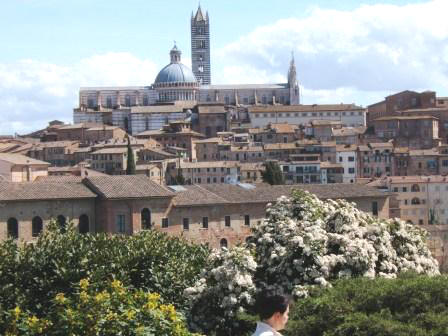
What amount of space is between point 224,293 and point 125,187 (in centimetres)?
1912

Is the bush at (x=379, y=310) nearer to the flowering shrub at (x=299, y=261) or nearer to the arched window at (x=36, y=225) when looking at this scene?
the flowering shrub at (x=299, y=261)

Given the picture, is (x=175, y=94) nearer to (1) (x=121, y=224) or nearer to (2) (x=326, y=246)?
(1) (x=121, y=224)

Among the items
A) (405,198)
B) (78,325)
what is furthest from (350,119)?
(78,325)

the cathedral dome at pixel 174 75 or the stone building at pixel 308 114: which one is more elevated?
the cathedral dome at pixel 174 75

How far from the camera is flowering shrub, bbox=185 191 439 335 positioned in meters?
18.0

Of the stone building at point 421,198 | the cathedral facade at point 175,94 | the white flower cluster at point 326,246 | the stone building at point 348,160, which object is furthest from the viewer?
the cathedral facade at point 175,94

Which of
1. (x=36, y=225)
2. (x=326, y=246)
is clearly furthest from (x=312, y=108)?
(x=326, y=246)

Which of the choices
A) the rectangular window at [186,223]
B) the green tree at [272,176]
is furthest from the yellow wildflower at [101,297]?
the green tree at [272,176]

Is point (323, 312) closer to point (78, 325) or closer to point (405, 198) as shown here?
point (78, 325)

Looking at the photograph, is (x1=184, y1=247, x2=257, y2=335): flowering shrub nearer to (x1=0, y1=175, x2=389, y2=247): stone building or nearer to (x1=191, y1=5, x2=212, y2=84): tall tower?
(x1=0, y1=175, x2=389, y2=247): stone building

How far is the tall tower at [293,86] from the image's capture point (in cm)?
15600

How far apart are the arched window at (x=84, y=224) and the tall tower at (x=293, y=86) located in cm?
11977

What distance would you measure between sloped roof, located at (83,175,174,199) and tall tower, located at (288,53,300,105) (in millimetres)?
117722

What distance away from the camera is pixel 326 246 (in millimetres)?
18625
